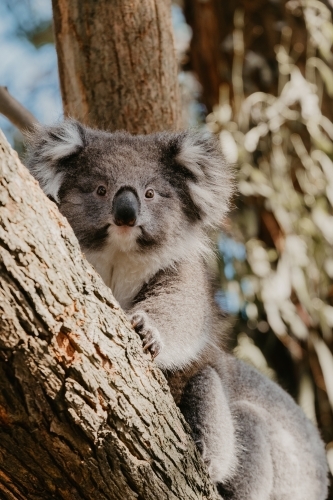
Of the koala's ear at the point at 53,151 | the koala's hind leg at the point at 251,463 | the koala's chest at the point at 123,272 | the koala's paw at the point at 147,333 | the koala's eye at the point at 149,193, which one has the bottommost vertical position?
the koala's hind leg at the point at 251,463

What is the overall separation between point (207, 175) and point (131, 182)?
51cm

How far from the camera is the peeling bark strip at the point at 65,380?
1.76m

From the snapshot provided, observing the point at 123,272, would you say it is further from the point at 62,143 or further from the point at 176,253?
the point at 62,143

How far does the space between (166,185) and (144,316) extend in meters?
0.80

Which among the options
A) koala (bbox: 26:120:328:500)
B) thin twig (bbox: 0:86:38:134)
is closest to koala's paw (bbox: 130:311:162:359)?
koala (bbox: 26:120:328:500)

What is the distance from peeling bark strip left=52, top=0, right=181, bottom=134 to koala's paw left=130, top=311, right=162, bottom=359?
184cm

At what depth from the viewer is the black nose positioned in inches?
110

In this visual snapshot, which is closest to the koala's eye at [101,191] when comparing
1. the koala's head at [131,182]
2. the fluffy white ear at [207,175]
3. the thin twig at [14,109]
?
the koala's head at [131,182]

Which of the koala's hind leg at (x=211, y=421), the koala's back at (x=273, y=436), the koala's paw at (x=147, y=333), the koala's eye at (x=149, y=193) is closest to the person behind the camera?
the koala's paw at (x=147, y=333)

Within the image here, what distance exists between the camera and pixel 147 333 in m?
2.51

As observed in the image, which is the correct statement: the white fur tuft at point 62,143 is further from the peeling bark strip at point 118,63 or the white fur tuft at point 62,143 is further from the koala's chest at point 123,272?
the peeling bark strip at point 118,63

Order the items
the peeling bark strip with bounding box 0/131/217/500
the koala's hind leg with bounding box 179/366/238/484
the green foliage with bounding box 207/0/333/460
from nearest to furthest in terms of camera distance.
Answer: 1. the peeling bark strip with bounding box 0/131/217/500
2. the koala's hind leg with bounding box 179/366/238/484
3. the green foliage with bounding box 207/0/333/460

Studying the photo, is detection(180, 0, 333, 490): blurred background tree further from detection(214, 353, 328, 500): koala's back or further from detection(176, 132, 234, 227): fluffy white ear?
detection(176, 132, 234, 227): fluffy white ear

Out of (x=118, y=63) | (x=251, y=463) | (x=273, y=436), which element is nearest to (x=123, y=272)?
(x=251, y=463)
